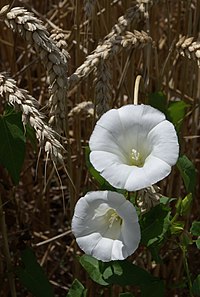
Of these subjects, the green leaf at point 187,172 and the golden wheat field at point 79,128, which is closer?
the golden wheat field at point 79,128

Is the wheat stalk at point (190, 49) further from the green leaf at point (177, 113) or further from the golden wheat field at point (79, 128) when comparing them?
the green leaf at point (177, 113)

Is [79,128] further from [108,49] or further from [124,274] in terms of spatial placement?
[124,274]

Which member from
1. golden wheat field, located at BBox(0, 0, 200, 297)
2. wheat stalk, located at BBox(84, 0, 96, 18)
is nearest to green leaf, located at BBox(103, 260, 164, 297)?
golden wheat field, located at BBox(0, 0, 200, 297)

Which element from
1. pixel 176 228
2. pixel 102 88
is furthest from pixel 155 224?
pixel 102 88

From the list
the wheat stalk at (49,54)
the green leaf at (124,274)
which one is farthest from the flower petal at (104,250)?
the wheat stalk at (49,54)

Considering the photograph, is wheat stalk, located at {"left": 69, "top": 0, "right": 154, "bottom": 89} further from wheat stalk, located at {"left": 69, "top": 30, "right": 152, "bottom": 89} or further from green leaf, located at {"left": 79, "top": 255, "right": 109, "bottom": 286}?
green leaf, located at {"left": 79, "top": 255, "right": 109, "bottom": 286}

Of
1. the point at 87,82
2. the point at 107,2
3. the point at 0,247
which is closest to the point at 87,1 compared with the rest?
the point at 107,2

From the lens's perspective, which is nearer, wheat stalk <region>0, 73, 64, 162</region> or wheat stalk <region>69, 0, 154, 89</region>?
wheat stalk <region>0, 73, 64, 162</region>

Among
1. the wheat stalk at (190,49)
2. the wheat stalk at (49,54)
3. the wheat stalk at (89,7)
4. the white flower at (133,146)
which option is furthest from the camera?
the wheat stalk at (89,7)
